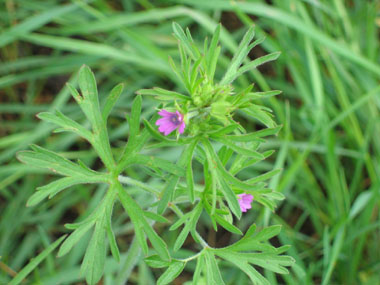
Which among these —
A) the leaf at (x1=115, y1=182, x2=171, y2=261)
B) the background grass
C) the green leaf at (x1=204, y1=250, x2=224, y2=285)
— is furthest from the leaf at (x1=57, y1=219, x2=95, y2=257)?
the background grass

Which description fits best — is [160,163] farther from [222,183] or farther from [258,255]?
[258,255]

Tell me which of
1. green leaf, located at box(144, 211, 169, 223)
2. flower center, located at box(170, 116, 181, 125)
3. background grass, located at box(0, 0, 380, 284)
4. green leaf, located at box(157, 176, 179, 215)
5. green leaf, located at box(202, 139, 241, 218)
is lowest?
background grass, located at box(0, 0, 380, 284)

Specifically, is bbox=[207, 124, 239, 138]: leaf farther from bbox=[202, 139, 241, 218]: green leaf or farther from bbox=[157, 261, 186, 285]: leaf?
bbox=[157, 261, 186, 285]: leaf

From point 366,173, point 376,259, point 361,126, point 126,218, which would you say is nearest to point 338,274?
point 376,259

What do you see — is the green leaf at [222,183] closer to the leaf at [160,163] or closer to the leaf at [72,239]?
the leaf at [160,163]

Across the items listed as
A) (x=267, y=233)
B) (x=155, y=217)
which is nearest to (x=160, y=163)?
(x=155, y=217)

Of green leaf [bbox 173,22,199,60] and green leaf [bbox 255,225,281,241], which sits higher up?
green leaf [bbox 173,22,199,60]

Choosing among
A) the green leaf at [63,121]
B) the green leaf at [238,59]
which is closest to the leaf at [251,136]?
the green leaf at [238,59]
